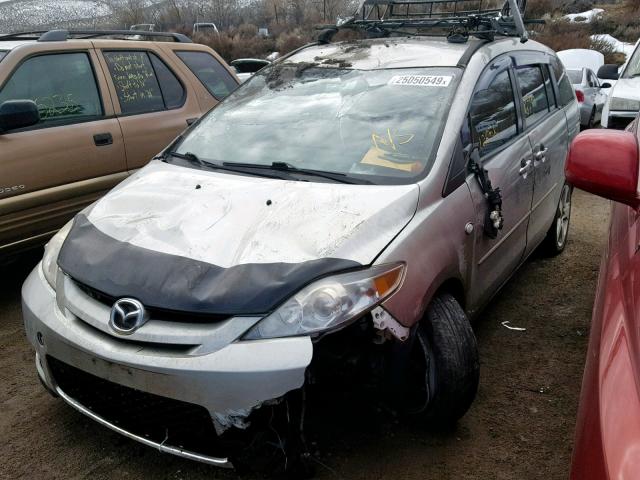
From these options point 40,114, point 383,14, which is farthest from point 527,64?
point 40,114

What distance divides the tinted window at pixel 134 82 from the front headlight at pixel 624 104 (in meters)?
4.99

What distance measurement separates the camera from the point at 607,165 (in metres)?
2.01

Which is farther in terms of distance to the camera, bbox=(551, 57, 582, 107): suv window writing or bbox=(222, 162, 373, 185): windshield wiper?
bbox=(551, 57, 582, 107): suv window writing

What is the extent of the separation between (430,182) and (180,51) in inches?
136

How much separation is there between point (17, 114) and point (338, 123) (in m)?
2.10

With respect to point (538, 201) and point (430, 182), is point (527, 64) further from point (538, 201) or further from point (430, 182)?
point (430, 182)

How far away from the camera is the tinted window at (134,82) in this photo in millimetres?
4570

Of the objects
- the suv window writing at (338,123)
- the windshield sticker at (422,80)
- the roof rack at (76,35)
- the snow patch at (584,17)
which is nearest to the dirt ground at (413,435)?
the suv window writing at (338,123)

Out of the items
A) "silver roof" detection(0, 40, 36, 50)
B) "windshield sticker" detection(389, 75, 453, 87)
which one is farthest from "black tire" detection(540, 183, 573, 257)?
"silver roof" detection(0, 40, 36, 50)

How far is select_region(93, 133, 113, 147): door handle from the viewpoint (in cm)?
427

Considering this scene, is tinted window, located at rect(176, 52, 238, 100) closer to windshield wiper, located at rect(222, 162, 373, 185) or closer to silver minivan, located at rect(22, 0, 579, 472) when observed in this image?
silver minivan, located at rect(22, 0, 579, 472)

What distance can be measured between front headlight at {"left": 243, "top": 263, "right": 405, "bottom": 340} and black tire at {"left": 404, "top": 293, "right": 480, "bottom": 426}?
0.38 metres

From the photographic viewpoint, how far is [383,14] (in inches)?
176

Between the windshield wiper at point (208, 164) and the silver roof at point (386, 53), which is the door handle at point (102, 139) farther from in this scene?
the silver roof at point (386, 53)
